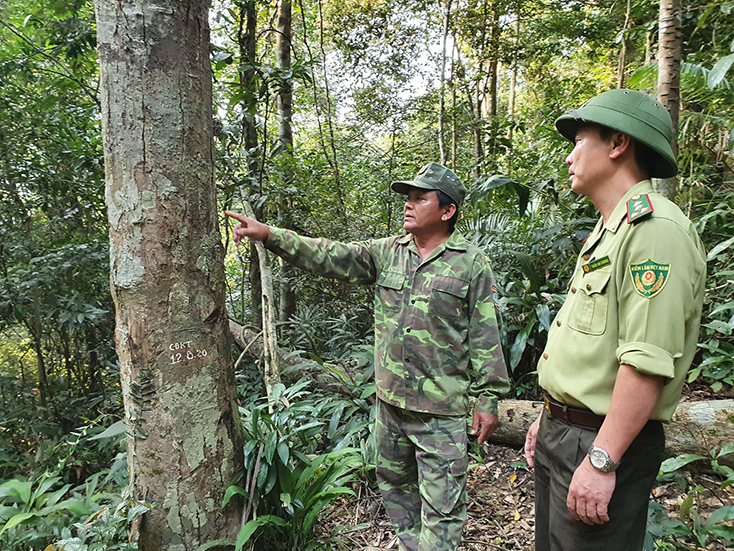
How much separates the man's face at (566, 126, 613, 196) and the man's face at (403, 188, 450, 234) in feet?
2.73

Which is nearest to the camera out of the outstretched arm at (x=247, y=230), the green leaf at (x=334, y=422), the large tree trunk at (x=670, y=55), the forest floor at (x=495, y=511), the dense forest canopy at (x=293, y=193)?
the outstretched arm at (x=247, y=230)

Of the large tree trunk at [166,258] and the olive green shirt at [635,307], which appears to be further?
the large tree trunk at [166,258]

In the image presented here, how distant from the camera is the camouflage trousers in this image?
192cm

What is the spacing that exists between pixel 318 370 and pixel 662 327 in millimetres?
3402

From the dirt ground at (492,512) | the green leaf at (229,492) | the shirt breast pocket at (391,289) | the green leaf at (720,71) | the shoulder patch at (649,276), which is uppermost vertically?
the green leaf at (720,71)

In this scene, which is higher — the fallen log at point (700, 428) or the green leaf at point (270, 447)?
the green leaf at point (270, 447)

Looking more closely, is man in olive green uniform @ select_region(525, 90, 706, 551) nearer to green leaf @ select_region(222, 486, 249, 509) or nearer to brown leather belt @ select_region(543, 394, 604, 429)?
brown leather belt @ select_region(543, 394, 604, 429)

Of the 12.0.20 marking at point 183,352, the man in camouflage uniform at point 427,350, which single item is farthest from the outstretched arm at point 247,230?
the 12.0.20 marking at point 183,352

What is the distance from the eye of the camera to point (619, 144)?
1.28m

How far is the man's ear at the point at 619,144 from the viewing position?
1.27m

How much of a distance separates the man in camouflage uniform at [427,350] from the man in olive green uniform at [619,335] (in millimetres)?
606

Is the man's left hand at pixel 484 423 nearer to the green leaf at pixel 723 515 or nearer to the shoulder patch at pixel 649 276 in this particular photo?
the green leaf at pixel 723 515

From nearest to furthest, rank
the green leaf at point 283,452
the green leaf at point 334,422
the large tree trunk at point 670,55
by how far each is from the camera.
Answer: the green leaf at point 283,452 → the large tree trunk at point 670,55 → the green leaf at point 334,422

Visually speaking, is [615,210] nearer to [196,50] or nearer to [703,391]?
[196,50]
